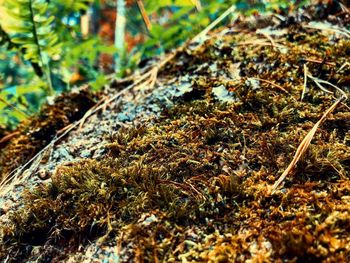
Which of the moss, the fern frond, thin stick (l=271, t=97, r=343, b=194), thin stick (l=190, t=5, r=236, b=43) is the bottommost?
thin stick (l=271, t=97, r=343, b=194)

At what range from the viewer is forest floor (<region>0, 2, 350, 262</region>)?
3.51 feet

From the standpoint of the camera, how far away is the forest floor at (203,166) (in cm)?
107

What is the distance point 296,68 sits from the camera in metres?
1.76

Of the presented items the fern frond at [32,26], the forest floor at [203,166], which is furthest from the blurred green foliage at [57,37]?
the forest floor at [203,166]

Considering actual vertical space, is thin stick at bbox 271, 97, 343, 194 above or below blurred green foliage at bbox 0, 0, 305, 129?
below

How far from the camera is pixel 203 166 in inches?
52.6

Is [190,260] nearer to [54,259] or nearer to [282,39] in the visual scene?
[54,259]

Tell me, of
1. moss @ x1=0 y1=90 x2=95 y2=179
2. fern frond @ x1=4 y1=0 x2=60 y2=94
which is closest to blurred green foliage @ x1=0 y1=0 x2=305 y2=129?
fern frond @ x1=4 y1=0 x2=60 y2=94

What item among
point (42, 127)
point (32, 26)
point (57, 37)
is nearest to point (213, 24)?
point (57, 37)

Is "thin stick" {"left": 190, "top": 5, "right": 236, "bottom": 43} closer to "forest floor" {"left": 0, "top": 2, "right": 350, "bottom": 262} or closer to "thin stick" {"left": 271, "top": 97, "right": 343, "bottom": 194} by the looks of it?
"forest floor" {"left": 0, "top": 2, "right": 350, "bottom": 262}

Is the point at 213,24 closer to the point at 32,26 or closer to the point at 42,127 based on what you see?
the point at 32,26

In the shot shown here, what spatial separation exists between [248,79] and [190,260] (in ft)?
3.48

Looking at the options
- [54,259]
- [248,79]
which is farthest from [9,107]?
[248,79]

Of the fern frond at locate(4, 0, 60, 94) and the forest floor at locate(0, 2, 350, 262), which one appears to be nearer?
the forest floor at locate(0, 2, 350, 262)
